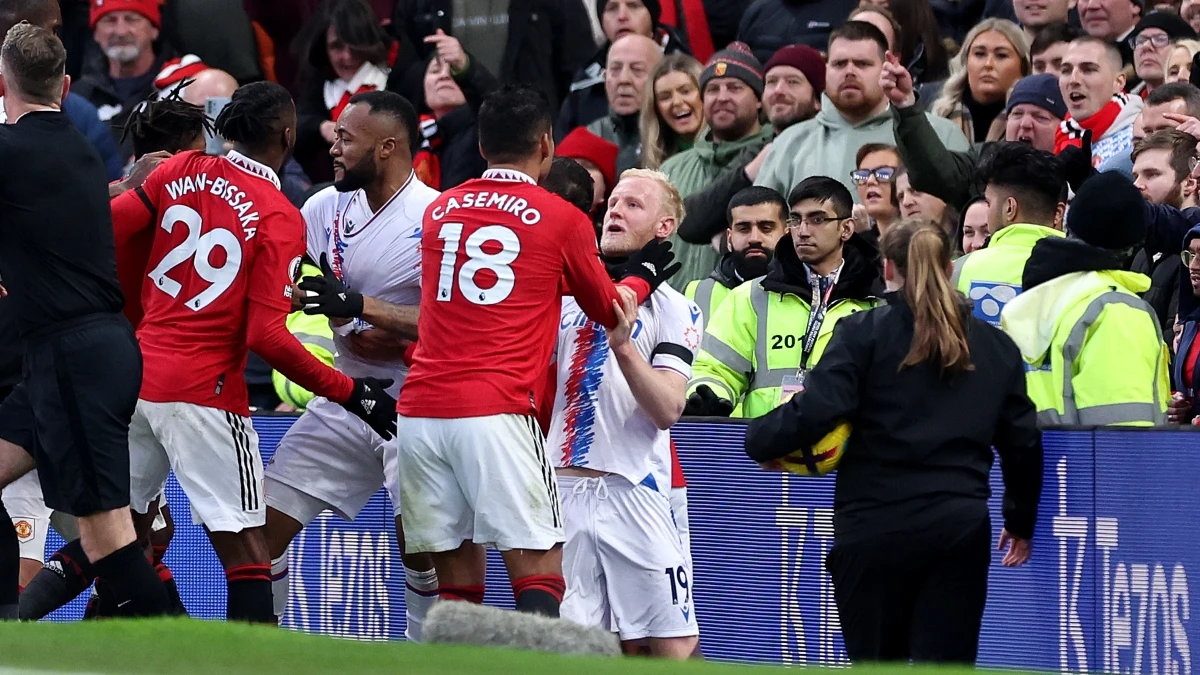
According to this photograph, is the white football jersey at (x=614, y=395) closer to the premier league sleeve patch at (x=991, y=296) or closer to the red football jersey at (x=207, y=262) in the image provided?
the red football jersey at (x=207, y=262)

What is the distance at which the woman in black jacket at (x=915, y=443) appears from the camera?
635cm

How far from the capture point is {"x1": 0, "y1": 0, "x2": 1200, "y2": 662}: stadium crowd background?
8.32 metres

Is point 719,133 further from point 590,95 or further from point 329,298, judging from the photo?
point 329,298

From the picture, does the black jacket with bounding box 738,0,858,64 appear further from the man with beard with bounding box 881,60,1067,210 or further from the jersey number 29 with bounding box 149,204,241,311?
the jersey number 29 with bounding box 149,204,241,311

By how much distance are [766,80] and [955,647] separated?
5.22 m

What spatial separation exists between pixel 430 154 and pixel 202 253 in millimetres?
4740

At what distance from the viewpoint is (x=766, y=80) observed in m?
10.9

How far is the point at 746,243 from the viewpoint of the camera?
378 inches

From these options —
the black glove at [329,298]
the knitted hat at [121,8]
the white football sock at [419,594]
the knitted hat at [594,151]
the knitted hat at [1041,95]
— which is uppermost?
the knitted hat at [121,8]

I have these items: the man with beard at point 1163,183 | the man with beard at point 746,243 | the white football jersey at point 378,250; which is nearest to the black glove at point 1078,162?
the man with beard at point 1163,183

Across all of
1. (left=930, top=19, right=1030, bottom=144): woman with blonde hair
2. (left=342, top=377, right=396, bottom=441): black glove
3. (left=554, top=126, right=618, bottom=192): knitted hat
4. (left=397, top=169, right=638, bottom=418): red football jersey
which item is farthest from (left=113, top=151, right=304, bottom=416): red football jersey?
(left=930, top=19, right=1030, bottom=144): woman with blonde hair

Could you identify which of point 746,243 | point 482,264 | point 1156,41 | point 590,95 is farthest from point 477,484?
point 590,95

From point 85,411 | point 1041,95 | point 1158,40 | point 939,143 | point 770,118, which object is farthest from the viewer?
point 770,118

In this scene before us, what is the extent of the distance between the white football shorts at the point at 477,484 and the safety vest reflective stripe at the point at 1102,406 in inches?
Result: 82.7
